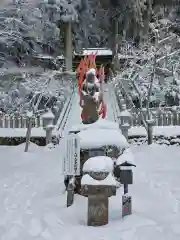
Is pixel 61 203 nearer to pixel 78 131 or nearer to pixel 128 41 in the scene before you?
pixel 78 131

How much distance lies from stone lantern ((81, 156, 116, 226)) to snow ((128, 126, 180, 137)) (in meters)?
8.30

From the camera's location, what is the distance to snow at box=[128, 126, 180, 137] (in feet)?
49.0

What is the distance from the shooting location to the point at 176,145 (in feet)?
48.6

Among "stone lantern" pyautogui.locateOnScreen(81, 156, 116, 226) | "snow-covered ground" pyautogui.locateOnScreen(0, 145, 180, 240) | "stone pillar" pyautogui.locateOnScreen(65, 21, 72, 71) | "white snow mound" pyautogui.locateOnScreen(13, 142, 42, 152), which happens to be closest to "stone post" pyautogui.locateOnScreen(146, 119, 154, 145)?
"snow-covered ground" pyautogui.locateOnScreen(0, 145, 180, 240)

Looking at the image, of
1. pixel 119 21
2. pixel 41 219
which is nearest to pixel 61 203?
pixel 41 219

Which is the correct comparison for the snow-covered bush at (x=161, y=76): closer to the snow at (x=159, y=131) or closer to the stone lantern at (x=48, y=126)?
the snow at (x=159, y=131)

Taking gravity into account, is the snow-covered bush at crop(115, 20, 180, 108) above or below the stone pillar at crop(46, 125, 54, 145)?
above

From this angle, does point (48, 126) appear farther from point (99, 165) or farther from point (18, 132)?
point (99, 165)

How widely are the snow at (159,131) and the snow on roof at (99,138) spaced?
6804 mm

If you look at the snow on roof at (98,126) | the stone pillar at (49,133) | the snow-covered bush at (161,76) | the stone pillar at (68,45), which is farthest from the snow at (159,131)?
the stone pillar at (68,45)

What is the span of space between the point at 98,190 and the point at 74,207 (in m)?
1.15

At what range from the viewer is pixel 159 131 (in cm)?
1515

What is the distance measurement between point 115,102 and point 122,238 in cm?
1452

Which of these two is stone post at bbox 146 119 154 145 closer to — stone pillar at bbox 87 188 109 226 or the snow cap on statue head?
the snow cap on statue head
